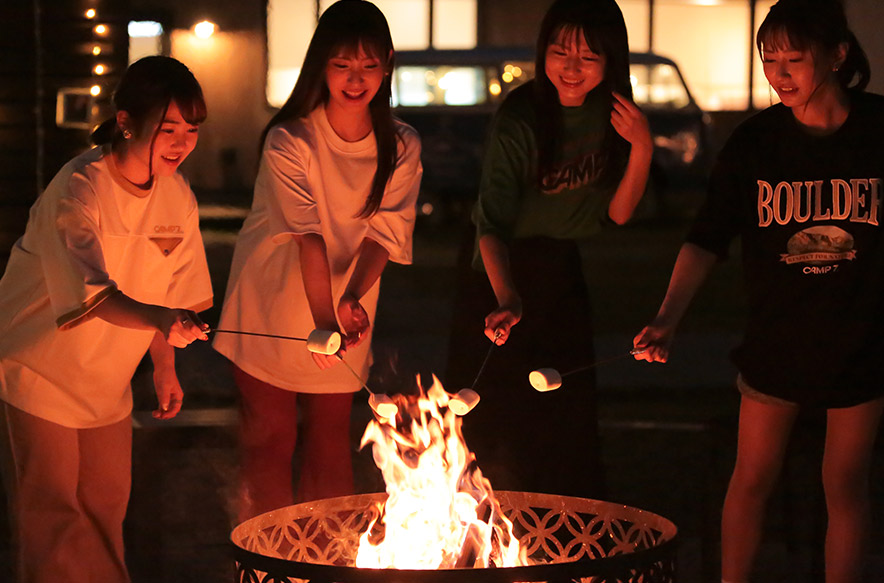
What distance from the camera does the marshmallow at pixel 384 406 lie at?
3.07 m

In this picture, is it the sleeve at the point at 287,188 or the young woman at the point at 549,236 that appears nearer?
the sleeve at the point at 287,188

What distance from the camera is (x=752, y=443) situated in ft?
11.5

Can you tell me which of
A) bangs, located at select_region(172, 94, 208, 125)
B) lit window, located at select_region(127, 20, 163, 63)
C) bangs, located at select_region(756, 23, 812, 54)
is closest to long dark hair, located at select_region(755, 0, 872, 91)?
bangs, located at select_region(756, 23, 812, 54)

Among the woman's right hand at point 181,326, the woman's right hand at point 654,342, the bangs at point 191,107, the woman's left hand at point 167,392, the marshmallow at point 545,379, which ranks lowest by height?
the woman's left hand at point 167,392

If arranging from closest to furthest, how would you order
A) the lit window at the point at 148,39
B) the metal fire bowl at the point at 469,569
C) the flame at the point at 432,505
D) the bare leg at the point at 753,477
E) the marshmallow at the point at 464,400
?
the metal fire bowl at the point at 469,569, the flame at the point at 432,505, the marshmallow at the point at 464,400, the bare leg at the point at 753,477, the lit window at the point at 148,39

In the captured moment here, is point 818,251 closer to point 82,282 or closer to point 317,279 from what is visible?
point 317,279

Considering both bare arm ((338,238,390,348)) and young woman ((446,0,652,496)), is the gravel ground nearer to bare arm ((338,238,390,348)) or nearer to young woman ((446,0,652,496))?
young woman ((446,0,652,496))

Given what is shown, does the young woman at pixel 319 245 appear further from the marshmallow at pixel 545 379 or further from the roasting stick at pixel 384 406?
the marshmallow at pixel 545 379

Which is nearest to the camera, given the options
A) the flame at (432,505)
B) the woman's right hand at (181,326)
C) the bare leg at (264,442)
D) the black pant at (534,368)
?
the woman's right hand at (181,326)

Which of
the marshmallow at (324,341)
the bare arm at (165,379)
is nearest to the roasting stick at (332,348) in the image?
the marshmallow at (324,341)

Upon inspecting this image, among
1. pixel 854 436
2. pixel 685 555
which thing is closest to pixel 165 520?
pixel 685 555

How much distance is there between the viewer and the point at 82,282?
3.07m

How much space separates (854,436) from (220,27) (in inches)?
293

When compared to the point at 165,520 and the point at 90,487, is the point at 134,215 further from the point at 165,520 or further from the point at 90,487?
the point at 165,520
